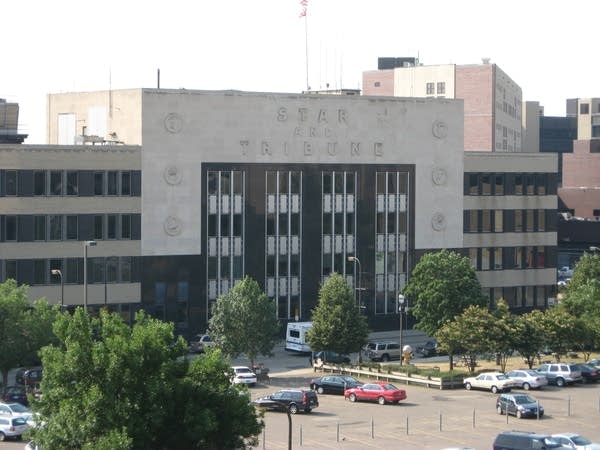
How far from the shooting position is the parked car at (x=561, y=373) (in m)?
92.6

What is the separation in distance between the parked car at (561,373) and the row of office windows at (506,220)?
122 feet

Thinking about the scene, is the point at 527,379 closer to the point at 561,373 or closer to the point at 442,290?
the point at 561,373

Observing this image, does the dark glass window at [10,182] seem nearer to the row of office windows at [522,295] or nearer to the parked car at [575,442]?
the row of office windows at [522,295]

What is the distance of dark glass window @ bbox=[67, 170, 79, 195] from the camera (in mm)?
110188

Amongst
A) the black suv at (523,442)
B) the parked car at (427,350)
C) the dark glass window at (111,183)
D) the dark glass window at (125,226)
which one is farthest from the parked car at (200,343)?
the black suv at (523,442)

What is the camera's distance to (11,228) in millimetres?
108438

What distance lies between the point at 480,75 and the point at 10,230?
91896mm

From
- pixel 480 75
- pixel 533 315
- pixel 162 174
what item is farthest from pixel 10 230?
pixel 480 75

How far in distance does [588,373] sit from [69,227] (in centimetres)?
4188

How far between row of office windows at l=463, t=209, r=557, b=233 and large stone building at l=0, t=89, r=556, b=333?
0.13 m

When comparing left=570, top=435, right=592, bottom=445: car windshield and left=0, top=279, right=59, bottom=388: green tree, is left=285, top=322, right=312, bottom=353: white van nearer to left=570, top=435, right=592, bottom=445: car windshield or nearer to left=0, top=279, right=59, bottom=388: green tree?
left=0, top=279, right=59, bottom=388: green tree

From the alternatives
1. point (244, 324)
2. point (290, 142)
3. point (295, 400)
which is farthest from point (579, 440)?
point (290, 142)

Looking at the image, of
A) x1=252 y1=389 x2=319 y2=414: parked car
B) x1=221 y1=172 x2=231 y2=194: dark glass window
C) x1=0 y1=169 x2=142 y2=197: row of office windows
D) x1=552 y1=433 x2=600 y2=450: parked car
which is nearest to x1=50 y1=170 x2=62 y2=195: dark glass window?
x1=0 y1=169 x2=142 y2=197: row of office windows

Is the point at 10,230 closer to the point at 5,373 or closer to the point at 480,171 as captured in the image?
the point at 5,373
